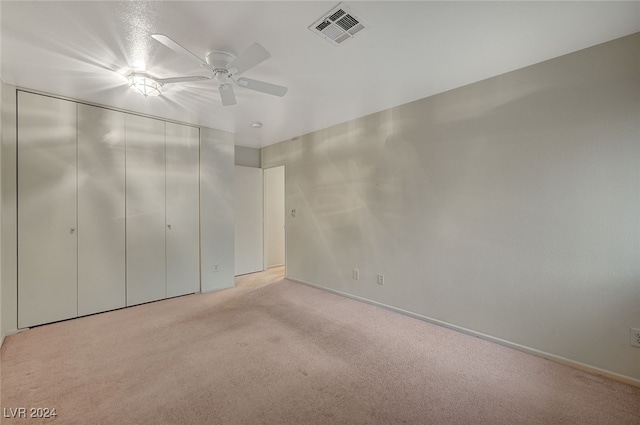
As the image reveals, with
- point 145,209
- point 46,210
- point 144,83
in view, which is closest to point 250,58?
point 144,83

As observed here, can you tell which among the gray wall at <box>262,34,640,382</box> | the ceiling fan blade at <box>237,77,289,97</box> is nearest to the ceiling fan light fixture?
the ceiling fan blade at <box>237,77,289,97</box>

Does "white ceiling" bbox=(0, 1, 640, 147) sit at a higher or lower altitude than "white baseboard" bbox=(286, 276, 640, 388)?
higher

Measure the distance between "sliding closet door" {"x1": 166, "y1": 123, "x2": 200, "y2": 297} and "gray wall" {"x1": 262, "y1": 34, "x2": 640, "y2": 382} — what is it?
241 centimetres

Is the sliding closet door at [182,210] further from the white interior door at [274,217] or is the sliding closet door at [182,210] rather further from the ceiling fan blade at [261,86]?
the ceiling fan blade at [261,86]

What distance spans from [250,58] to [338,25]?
66 cm

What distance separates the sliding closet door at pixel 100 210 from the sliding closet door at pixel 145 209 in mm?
86

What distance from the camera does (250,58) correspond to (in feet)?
6.35

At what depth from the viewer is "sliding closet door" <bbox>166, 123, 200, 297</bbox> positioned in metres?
3.81

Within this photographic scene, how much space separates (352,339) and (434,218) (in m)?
1.56

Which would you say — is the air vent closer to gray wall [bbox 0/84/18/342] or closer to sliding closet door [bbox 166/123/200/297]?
sliding closet door [bbox 166/123/200/297]

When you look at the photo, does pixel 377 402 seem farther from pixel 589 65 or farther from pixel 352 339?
pixel 589 65

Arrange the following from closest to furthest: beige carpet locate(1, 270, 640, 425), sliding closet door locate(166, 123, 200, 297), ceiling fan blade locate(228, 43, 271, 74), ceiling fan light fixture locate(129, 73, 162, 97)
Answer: beige carpet locate(1, 270, 640, 425), ceiling fan blade locate(228, 43, 271, 74), ceiling fan light fixture locate(129, 73, 162, 97), sliding closet door locate(166, 123, 200, 297)

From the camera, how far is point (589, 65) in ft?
6.88

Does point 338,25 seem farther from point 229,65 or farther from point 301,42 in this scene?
point 229,65
